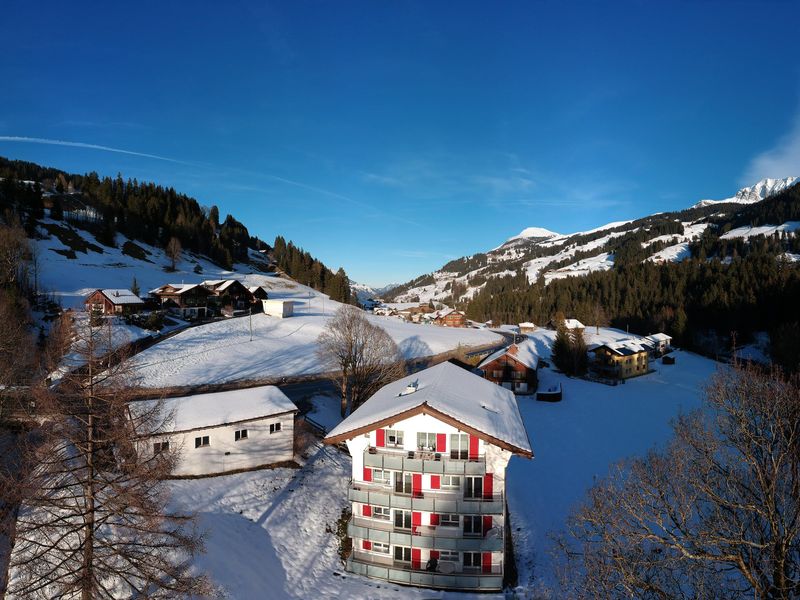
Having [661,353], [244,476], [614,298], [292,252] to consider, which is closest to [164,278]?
[292,252]

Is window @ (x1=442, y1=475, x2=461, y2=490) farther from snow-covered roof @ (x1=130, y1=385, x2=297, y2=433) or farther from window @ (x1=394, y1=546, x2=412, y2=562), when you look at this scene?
snow-covered roof @ (x1=130, y1=385, x2=297, y2=433)

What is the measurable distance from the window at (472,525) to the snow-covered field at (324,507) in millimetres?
2858

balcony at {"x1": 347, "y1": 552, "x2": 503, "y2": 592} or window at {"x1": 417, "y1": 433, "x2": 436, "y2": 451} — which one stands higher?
window at {"x1": 417, "y1": 433, "x2": 436, "y2": 451}

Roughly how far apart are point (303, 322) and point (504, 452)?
211 ft

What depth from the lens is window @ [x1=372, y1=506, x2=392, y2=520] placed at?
21.9 m

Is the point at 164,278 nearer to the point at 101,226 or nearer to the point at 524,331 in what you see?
the point at 101,226

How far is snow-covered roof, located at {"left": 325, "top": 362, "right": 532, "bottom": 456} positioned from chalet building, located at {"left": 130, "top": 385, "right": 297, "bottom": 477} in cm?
800

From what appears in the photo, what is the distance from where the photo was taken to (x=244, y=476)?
2758cm

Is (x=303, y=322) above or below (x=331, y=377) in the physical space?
above

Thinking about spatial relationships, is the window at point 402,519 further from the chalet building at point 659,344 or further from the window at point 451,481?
the chalet building at point 659,344

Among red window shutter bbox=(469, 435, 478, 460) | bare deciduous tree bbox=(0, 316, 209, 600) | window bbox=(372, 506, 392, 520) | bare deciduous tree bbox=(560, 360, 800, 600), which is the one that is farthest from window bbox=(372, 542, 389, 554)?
bare deciduous tree bbox=(0, 316, 209, 600)

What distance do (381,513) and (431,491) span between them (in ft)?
9.97

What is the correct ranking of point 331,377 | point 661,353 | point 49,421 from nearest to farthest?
point 49,421 → point 331,377 → point 661,353

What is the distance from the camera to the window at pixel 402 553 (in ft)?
71.2
